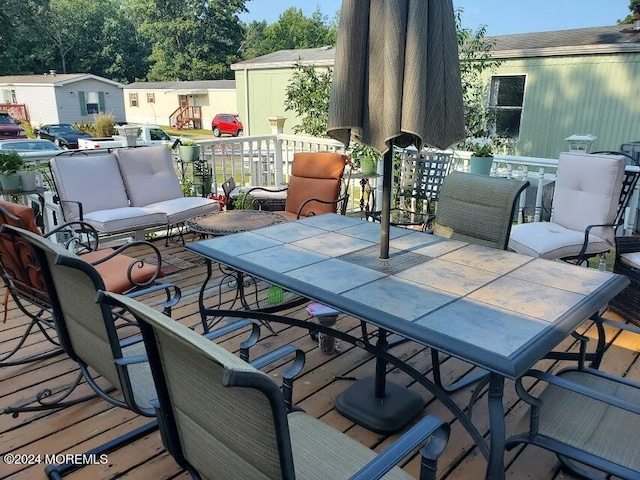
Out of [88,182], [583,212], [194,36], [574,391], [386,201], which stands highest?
[194,36]

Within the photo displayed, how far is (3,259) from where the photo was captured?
2752 millimetres

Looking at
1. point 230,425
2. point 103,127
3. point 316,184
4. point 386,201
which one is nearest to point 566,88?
point 316,184

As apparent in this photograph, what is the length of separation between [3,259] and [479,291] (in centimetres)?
253

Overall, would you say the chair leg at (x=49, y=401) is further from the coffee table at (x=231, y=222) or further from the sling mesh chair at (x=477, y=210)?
the sling mesh chair at (x=477, y=210)

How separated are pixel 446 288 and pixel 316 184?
2857 mm

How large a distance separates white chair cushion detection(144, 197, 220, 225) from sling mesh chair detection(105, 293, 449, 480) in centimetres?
324

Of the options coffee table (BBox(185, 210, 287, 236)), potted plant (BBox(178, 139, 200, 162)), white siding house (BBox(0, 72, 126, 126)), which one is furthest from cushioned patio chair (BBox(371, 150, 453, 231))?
white siding house (BBox(0, 72, 126, 126))

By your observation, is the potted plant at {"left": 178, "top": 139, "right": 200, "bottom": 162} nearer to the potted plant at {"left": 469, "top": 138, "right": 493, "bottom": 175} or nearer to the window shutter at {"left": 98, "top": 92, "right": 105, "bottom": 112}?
the potted plant at {"left": 469, "top": 138, "right": 493, "bottom": 175}

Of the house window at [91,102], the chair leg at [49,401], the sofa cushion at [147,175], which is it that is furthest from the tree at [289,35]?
the chair leg at [49,401]

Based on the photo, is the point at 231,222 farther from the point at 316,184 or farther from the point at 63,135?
the point at 63,135

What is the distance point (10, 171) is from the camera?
4.42m

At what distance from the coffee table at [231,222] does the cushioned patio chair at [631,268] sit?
242cm

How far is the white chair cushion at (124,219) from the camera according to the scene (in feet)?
14.0

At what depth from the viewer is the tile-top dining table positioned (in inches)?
60.7
